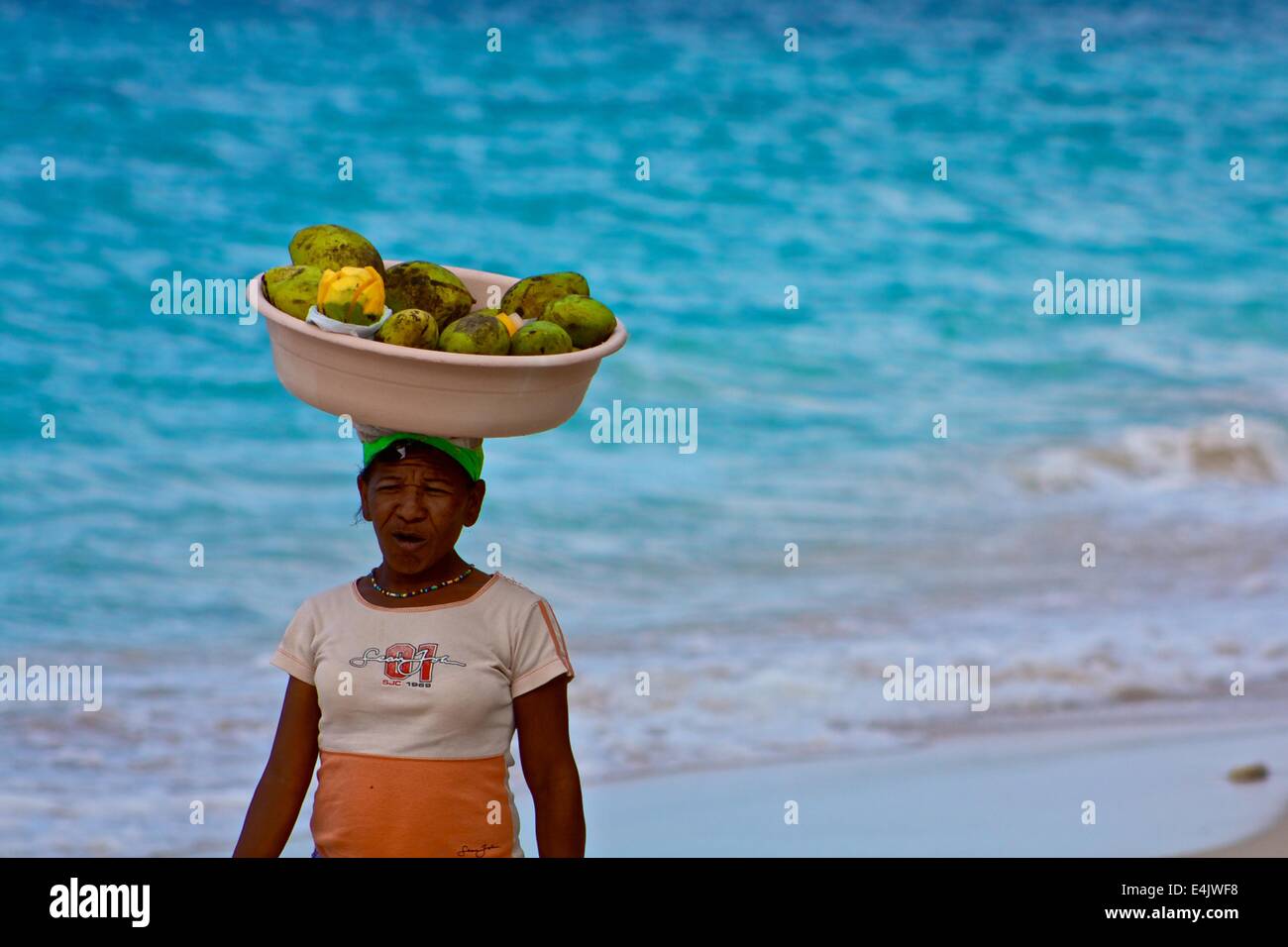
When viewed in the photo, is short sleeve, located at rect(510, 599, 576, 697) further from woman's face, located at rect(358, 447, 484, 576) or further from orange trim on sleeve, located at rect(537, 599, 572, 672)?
woman's face, located at rect(358, 447, 484, 576)

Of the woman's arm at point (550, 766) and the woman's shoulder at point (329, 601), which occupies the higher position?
the woman's shoulder at point (329, 601)

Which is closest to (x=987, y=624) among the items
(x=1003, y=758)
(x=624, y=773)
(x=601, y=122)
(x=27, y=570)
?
(x=1003, y=758)

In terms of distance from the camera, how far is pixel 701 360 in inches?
421

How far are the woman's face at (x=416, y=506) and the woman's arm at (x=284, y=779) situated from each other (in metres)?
0.27

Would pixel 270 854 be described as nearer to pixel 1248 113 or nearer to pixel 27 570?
pixel 27 570

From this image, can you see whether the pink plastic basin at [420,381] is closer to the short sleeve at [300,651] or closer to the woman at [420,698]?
the woman at [420,698]

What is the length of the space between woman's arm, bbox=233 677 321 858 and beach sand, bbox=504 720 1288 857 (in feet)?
7.75

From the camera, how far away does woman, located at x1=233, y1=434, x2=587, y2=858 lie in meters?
2.77

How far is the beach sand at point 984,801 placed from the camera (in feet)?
16.9

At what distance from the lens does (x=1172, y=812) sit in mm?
5230

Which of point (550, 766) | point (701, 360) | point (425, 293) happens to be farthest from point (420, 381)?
point (701, 360)

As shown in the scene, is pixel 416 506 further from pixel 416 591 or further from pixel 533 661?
pixel 533 661

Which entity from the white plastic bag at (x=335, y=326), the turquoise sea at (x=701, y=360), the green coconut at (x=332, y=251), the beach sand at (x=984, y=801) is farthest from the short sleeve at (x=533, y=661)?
Answer: the turquoise sea at (x=701, y=360)

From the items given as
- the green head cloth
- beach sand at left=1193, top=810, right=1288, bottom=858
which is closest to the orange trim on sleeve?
the green head cloth
